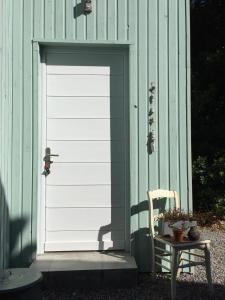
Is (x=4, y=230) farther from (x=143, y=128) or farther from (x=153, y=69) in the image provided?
(x=153, y=69)

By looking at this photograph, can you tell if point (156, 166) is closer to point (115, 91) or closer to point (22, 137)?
point (115, 91)

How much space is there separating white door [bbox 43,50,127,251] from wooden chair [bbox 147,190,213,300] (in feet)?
1.47

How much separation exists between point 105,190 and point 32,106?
1.22 m

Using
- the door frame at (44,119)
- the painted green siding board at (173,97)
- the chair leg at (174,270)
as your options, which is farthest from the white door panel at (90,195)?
the chair leg at (174,270)

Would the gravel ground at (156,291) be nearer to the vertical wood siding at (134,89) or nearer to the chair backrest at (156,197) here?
the vertical wood siding at (134,89)

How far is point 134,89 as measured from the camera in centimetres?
470

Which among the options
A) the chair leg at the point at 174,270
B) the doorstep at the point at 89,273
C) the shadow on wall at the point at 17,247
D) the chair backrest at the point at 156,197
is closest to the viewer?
the chair leg at the point at 174,270

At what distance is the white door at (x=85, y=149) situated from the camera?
15.7ft

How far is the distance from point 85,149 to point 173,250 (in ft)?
5.01

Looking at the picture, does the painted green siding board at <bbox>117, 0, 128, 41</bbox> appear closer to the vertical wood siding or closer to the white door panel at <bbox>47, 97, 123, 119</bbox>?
the vertical wood siding

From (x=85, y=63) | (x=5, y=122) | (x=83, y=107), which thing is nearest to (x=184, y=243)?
(x=83, y=107)

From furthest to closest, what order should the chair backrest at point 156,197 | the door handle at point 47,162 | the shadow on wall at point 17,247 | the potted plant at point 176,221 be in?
1. the door handle at point 47,162
2. the shadow on wall at point 17,247
3. the chair backrest at point 156,197
4. the potted plant at point 176,221

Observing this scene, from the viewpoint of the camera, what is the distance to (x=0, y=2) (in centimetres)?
408

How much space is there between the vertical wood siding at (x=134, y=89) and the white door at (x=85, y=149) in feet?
0.75
